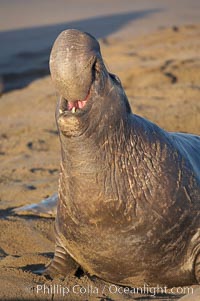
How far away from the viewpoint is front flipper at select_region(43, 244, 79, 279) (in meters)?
4.86

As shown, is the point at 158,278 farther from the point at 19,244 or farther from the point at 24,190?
the point at 24,190

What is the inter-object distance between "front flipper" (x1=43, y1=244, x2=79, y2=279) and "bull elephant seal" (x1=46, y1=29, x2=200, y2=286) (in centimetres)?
5

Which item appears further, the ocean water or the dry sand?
the ocean water

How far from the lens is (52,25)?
19.4 meters

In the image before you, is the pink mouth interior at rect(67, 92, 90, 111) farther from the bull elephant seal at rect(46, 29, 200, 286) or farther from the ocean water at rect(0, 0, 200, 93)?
the ocean water at rect(0, 0, 200, 93)

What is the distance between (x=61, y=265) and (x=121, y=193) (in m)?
0.70

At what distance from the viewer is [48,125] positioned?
32.9ft

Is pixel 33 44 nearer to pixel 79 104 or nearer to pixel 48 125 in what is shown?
pixel 48 125

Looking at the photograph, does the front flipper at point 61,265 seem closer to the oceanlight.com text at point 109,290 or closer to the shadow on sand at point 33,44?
the oceanlight.com text at point 109,290

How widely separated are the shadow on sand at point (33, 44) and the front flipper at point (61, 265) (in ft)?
25.6

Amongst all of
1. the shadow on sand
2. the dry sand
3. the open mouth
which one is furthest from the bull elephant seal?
the shadow on sand

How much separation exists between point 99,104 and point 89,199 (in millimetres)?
512

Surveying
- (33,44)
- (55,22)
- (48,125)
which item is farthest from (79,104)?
(55,22)

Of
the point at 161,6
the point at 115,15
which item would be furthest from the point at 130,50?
the point at 161,6
